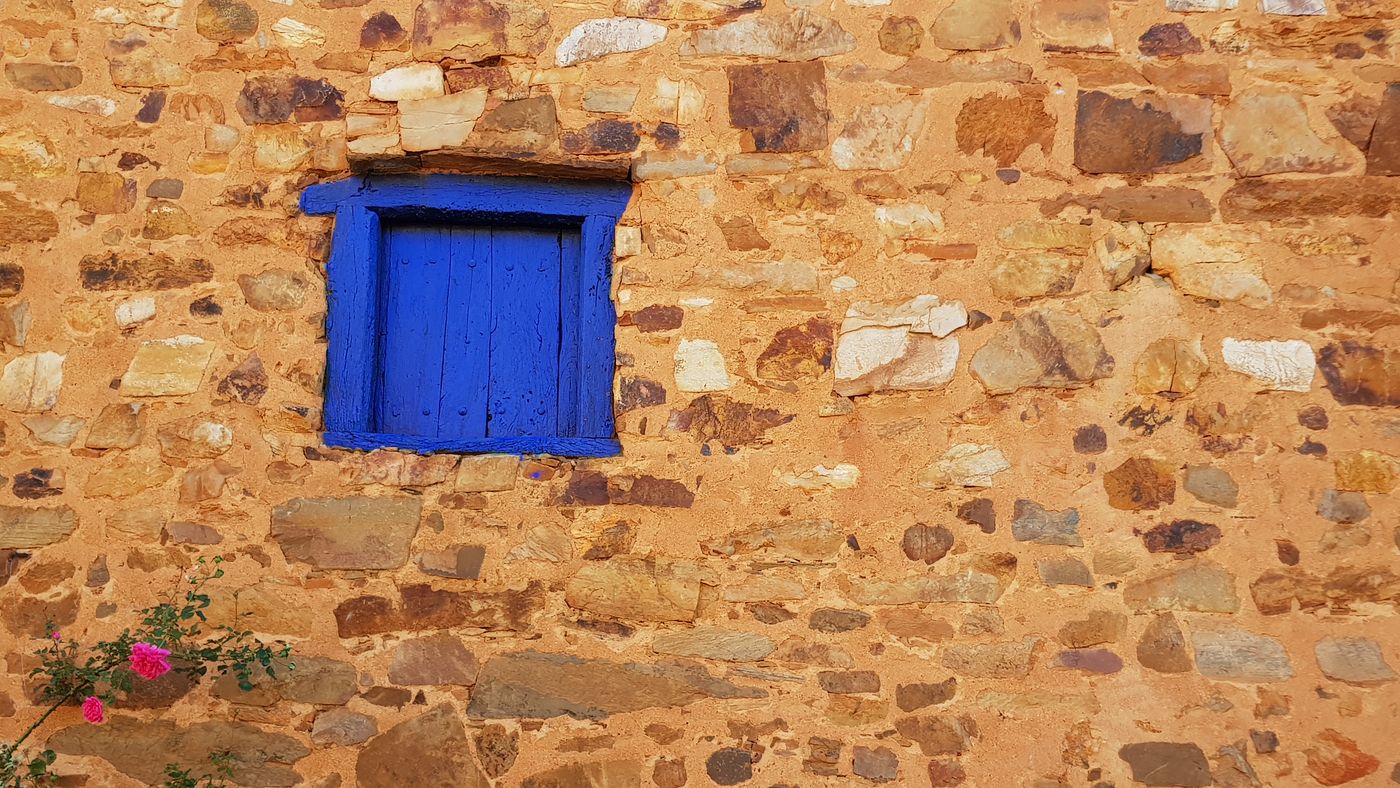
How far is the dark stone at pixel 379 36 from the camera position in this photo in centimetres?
315

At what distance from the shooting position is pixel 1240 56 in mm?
3141

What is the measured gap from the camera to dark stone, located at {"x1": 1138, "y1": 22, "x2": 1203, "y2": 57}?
→ 3.14 m

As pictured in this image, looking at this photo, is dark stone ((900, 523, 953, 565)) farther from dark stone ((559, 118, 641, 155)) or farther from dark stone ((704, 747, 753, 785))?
dark stone ((559, 118, 641, 155))

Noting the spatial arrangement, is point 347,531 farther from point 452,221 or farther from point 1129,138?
point 1129,138

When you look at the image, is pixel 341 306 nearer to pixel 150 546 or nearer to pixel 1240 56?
pixel 150 546

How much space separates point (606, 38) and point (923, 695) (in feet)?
6.41

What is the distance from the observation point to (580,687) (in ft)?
9.53

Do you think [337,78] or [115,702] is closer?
[115,702]

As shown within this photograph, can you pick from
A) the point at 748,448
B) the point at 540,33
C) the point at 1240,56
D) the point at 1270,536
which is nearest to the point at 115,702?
the point at 748,448

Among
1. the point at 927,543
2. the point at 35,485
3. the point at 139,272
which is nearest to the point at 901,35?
the point at 927,543

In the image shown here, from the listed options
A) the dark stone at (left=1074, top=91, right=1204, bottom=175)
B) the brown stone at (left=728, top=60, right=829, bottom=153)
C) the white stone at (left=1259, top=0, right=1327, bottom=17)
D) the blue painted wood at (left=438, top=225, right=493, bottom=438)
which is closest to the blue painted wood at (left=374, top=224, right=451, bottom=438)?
the blue painted wood at (left=438, top=225, right=493, bottom=438)

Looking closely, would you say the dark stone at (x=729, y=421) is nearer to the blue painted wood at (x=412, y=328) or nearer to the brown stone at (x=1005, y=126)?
the blue painted wood at (x=412, y=328)

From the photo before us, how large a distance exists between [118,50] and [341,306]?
929 millimetres

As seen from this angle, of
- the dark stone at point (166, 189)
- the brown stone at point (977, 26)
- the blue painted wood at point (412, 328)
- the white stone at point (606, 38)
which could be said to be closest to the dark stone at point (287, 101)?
the dark stone at point (166, 189)
